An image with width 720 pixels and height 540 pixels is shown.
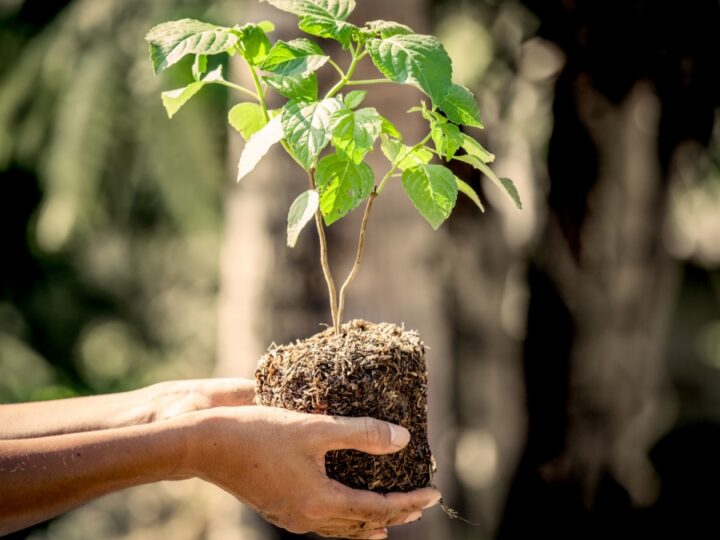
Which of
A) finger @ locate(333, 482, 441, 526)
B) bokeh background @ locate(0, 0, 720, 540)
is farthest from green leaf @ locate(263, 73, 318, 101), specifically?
bokeh background @ locate(0, 0, 720, 540)

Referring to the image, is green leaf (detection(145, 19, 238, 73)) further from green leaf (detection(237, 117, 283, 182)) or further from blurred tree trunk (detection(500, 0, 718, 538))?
blurred tree trunk (detection(500, 0, 718, 538))

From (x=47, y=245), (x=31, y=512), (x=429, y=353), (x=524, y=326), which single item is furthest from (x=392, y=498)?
(x=47, y=245)

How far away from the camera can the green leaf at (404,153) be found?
140 centimetres

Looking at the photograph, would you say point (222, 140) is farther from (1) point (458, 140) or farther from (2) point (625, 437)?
(1) point (458, 140)

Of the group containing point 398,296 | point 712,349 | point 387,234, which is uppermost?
point 387,234

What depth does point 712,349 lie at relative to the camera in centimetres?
612

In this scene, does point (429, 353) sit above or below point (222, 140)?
below

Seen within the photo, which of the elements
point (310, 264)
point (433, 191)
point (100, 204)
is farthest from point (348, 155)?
point (100, 204)

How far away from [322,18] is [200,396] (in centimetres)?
77

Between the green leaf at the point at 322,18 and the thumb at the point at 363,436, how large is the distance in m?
0.58

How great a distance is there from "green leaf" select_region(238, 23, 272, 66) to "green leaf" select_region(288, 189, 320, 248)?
0.23 m

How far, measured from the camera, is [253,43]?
1.35 metres

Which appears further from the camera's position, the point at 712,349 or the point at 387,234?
the point at 712,349

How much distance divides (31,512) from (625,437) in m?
3.37
